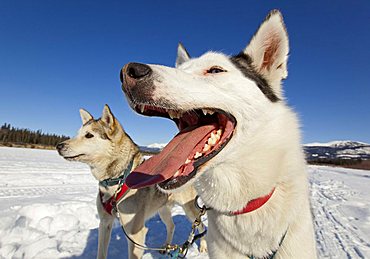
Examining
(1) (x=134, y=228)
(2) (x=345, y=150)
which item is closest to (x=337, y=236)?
(1) (x=134, y=228)

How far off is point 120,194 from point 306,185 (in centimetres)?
235

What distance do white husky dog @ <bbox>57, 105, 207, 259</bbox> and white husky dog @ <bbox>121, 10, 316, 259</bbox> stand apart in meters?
1.72

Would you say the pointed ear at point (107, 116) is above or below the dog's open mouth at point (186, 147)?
above

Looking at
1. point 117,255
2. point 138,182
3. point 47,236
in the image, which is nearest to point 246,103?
point 138,182

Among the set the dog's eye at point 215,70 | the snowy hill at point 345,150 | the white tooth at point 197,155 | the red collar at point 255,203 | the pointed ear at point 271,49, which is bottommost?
the red collar at point 255,203

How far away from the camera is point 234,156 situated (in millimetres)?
1669

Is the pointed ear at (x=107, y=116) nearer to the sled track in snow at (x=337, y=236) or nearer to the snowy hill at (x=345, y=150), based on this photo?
the sled track in snow at (x=337, y=236)

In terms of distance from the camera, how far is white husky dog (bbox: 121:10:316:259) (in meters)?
1.52

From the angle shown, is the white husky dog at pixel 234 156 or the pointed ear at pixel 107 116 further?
the pointed ear at pixel 107 116

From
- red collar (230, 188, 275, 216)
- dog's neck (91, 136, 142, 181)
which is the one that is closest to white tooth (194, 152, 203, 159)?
red collar (230, 188, 275, 216)

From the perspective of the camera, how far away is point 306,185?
1.92 metres

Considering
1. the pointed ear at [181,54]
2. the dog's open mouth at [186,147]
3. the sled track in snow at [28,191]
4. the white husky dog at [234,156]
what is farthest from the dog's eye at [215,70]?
the sled track in snow at [28,191]

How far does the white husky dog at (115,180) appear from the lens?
11.1ft

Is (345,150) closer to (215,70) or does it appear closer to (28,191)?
(28,191)
